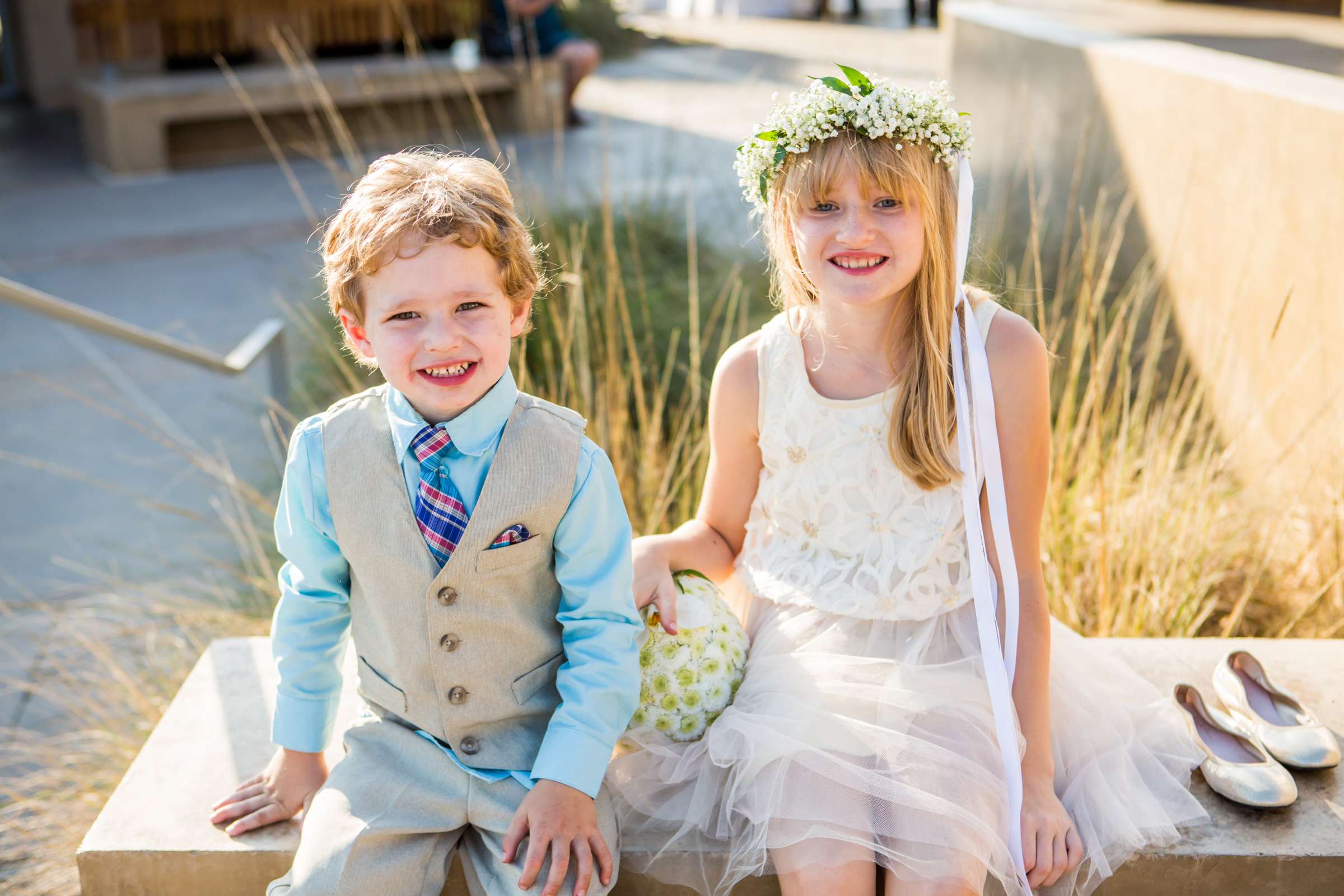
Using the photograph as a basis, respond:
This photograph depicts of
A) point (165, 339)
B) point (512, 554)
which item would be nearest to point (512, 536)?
point (512, 554)

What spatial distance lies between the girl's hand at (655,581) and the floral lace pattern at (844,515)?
18 centimetres

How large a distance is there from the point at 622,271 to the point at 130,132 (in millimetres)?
4679

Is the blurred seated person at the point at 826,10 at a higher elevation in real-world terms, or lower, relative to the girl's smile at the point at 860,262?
higher

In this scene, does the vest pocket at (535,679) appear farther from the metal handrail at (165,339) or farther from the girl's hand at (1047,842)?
the metal handrail at (165,339)

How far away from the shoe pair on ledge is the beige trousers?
3.04ft

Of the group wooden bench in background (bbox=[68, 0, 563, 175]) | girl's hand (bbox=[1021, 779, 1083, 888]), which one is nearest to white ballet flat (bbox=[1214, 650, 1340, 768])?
girl's hand (bbox=[1021, 779, 1083, 888])

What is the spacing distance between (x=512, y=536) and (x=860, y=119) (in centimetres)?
78

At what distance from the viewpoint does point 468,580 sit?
161 centimetres

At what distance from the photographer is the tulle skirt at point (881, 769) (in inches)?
64.1

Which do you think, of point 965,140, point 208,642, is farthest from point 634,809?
point 208,642

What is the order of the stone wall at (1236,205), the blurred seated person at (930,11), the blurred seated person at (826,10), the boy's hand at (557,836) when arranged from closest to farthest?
the boy's hand at (557,836)
the stone wall at (1236,205)
the blurred seated person at (930,11)
the blurred seated person at (826,10)

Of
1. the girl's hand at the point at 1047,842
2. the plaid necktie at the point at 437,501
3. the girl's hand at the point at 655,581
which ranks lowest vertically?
the girl's hand at the point at 1047,842

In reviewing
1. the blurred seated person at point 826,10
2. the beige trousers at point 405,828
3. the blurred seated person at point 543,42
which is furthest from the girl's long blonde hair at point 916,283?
the blurred seated person at point 826,10

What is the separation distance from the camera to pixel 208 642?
2.86 m
